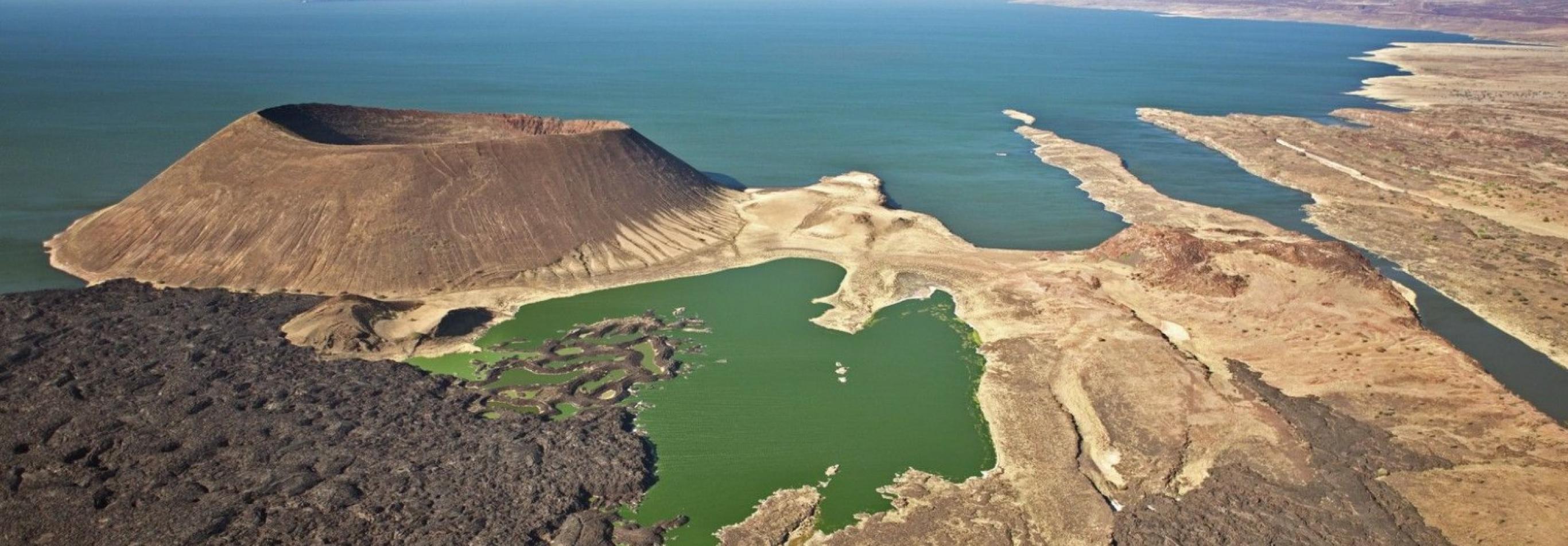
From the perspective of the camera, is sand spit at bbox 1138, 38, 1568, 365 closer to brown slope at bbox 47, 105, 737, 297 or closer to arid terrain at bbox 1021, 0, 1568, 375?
arid terrain at bbox 1021, 0, 1568, 375

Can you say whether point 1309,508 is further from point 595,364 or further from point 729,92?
point 729,92

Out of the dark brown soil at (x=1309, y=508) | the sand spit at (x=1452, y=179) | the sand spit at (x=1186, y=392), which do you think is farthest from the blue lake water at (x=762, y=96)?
the dark brown soil at (x=1309, y=508)

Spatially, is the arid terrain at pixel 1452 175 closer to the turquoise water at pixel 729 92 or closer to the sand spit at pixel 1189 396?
the turquoise water at pixel 729 92

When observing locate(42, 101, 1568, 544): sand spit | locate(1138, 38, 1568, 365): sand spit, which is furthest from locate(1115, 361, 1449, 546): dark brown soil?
locate(1138, 38, 1568, 365): sand spit

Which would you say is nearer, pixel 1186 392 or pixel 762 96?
pixel 1186 392

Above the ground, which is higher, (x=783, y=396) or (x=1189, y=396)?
(x=1189, y=396)

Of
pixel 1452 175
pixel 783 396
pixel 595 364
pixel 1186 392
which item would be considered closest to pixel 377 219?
pixel 595 364
